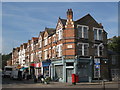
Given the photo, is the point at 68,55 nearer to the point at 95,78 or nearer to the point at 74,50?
the point at 74,50

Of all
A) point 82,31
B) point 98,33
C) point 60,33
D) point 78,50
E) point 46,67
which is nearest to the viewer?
point 78,50

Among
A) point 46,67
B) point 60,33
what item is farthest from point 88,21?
point 46,67

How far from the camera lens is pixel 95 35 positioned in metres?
38.2

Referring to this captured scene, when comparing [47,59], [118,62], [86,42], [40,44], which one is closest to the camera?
[86,42]

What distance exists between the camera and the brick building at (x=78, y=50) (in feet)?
115

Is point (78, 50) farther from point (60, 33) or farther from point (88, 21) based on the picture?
point (88, 21)

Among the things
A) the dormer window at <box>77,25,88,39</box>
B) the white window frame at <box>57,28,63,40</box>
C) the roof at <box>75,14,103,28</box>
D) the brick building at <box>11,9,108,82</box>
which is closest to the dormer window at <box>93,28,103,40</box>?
the brick building at <box>11,9,108,82</box>

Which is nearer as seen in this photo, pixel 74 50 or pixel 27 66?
pixel 74 50

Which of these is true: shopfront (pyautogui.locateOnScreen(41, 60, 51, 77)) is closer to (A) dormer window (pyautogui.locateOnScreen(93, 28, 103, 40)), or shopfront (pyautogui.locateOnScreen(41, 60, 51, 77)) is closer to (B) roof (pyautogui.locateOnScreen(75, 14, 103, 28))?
(B) roof (pyautogui.locateOnScreen(75, 14, 103, 28))

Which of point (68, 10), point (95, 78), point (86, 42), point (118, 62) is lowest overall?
point (95, 78)

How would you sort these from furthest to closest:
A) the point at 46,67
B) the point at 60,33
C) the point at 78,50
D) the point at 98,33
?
the point at 46,67, the point at 98,33, the point at 60,33, the point at 78,50

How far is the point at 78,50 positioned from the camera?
116 ft

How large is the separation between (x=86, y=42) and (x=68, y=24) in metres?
4.52

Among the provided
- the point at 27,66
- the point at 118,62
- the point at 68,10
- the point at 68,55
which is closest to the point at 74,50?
the point at 68,55
